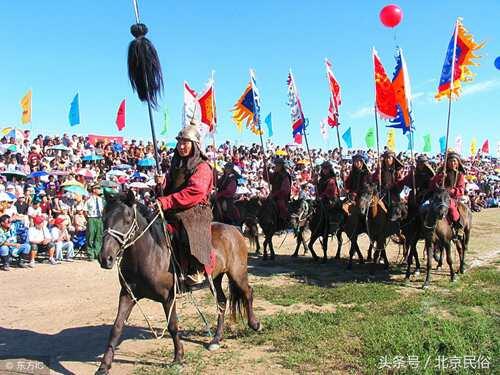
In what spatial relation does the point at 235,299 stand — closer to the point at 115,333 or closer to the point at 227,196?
the point at 115,333

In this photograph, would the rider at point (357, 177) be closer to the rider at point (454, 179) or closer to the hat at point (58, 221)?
the rider at point (454, 179)

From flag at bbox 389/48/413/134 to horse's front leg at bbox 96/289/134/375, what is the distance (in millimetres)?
8182

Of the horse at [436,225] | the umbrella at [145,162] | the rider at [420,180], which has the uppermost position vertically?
the umbrella at [145,162]

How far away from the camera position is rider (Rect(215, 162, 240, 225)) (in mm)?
12469

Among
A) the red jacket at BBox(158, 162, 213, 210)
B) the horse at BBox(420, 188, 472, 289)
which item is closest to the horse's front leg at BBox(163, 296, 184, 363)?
the red jacket at BBox(158, 162, 213, 210)

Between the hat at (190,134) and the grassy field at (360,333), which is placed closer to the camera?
the grassy field at (360,333)

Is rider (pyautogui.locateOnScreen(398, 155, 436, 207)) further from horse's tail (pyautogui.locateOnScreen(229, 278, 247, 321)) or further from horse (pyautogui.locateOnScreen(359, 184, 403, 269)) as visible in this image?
horse's tail (pyautogui.locateOnScreen(229, 278, 247, 321))

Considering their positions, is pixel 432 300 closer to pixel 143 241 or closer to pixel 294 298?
pixel 294 298

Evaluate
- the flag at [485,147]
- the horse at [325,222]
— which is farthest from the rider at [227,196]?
the flag at [485,147]

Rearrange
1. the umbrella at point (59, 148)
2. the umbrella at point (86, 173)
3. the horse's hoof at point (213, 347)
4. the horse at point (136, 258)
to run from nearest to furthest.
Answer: the horse at point (136, 258) < the horse's hoof at point (213, 347) < the umbrella at point (86, 173) < the umbrella at point (59, 148)

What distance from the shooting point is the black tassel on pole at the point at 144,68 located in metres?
5.54

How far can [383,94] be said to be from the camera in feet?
36.8

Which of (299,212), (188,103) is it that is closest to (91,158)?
(188,103)

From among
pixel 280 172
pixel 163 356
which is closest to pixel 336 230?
pixel 280 172
